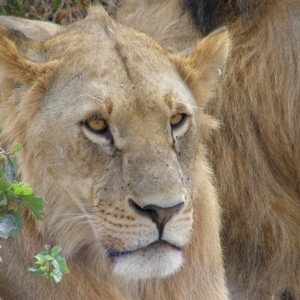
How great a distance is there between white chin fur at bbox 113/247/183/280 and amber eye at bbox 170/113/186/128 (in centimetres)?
42

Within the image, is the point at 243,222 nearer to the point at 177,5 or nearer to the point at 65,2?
the point at 177,5

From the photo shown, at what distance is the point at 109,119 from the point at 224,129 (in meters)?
1.53

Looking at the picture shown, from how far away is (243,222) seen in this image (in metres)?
4.74

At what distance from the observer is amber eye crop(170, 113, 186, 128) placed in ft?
11.0

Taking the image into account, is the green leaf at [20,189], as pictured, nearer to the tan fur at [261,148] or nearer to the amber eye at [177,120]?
the amber eye at [177,120]

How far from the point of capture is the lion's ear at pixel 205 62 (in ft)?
12.0

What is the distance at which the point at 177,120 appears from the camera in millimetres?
3367

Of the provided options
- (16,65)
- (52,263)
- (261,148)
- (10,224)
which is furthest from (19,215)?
(261,148)

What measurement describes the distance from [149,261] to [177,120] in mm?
486

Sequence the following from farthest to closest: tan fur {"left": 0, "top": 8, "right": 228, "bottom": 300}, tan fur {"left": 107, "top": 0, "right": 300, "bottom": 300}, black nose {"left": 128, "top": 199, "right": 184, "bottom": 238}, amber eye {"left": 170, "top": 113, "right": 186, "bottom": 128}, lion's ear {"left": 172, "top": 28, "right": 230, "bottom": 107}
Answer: tan fur {"left": 107, "top": 0, "right": 300, "bottom": 300}
lion's ear {"left": 172, "top": 28, "right": 230, "bottom": 107}
amber eye {"left": 170, "top": 113, "right": 186, "bottom": 128}
tan fur {"left": 0, "top": 8, "right": 228, "bottom": 300}
black nose {"left": 128, "top": 199, "right": 184, "bottom": 238}

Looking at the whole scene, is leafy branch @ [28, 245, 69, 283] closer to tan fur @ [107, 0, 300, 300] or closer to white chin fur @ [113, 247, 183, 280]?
white chin fur @ [113, 247, 183, 280]

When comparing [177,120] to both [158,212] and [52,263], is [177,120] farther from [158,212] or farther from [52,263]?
[52,263]

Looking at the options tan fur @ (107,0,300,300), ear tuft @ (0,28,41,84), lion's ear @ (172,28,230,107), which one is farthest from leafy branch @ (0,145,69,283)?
tan fur @ (107,0,300,300)

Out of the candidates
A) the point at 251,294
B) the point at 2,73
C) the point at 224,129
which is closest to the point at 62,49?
the point at 2,73
